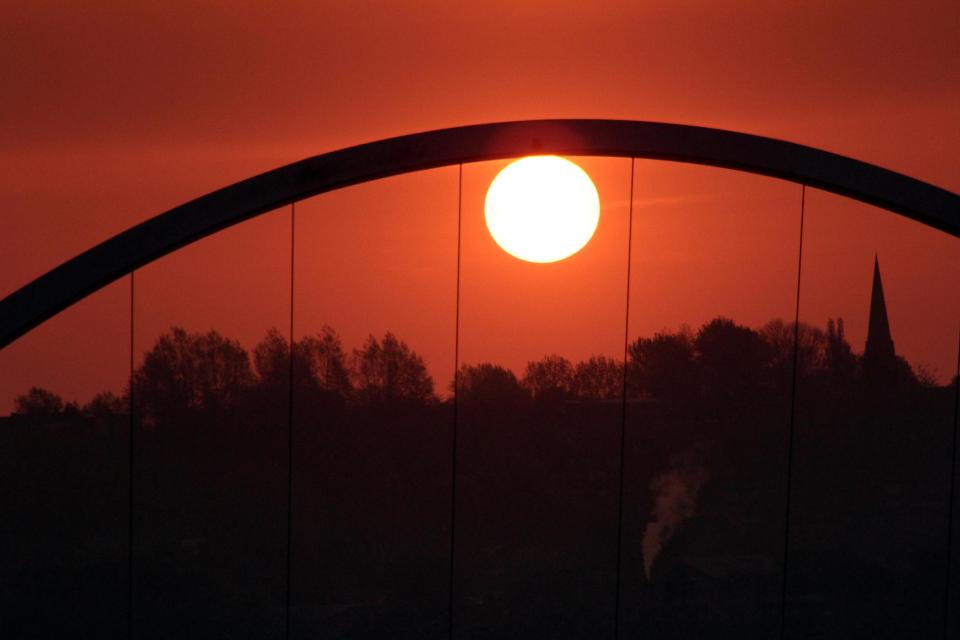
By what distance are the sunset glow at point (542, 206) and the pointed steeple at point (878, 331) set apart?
29.9m

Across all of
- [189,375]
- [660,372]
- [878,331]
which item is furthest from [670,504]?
[189,375]

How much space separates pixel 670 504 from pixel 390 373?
743 inches

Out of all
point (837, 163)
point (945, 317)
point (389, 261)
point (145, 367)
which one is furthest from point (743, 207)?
point (837, 163)

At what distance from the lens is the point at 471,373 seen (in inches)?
2002

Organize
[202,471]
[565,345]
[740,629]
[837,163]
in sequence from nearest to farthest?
[837,163]
[565,345]
[202,471]
[740,629]

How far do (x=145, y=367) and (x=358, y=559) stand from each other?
16.2 meters

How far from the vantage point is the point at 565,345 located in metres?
40.0

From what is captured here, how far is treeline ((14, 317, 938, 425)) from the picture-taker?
43188 millimetres

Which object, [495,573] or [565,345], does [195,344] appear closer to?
[565,345]

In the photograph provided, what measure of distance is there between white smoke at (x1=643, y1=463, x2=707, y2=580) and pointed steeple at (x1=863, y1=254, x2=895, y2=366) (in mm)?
10629

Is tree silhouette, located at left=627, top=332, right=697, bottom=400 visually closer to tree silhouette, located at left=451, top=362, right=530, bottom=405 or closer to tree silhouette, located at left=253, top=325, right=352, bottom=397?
tree silhouette, located at left=451, top=362, right=530, bottom=405

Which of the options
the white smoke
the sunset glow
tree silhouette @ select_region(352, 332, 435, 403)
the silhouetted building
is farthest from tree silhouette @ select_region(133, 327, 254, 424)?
the silhouetted building

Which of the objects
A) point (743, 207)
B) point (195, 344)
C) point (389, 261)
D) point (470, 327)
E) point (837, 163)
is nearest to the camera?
point (837, 163)

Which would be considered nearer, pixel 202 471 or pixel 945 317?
pixel 945 317
